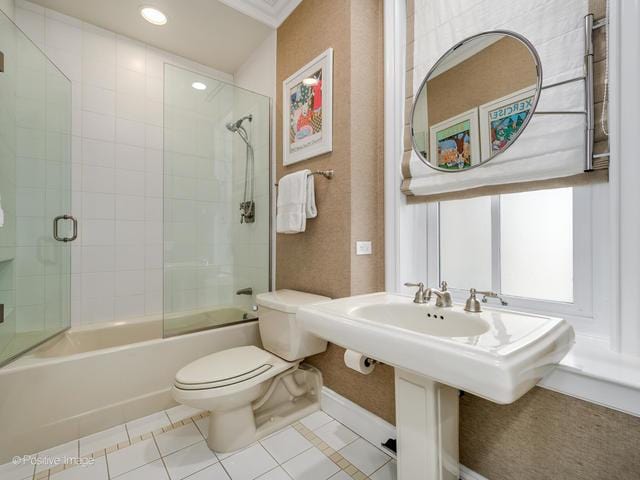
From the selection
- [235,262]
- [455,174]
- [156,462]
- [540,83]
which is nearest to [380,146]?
[455,174]

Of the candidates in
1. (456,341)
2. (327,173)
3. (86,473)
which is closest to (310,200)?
(327,173)

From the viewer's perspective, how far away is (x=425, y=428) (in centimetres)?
95

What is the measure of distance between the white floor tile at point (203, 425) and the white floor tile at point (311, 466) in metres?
0.48

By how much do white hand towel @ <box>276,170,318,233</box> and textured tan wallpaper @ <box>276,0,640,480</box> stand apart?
0.06 meters

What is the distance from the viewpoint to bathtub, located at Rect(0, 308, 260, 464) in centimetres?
134

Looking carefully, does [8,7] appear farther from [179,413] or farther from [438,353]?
[438,353]

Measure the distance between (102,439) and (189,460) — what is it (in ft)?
1.69

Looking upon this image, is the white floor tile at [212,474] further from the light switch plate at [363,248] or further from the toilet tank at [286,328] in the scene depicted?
the light switch plate at [363,248]

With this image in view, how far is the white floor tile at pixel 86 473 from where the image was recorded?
1.24 m

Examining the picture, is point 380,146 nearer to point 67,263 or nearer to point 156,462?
point 156,462

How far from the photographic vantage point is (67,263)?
2.02m

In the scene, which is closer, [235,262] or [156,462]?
[156,462]

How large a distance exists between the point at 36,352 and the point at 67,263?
638 millimetres

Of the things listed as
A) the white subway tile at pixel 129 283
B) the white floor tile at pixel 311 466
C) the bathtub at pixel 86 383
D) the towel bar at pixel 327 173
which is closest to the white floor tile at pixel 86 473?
the bathtub at pixel 86 383
